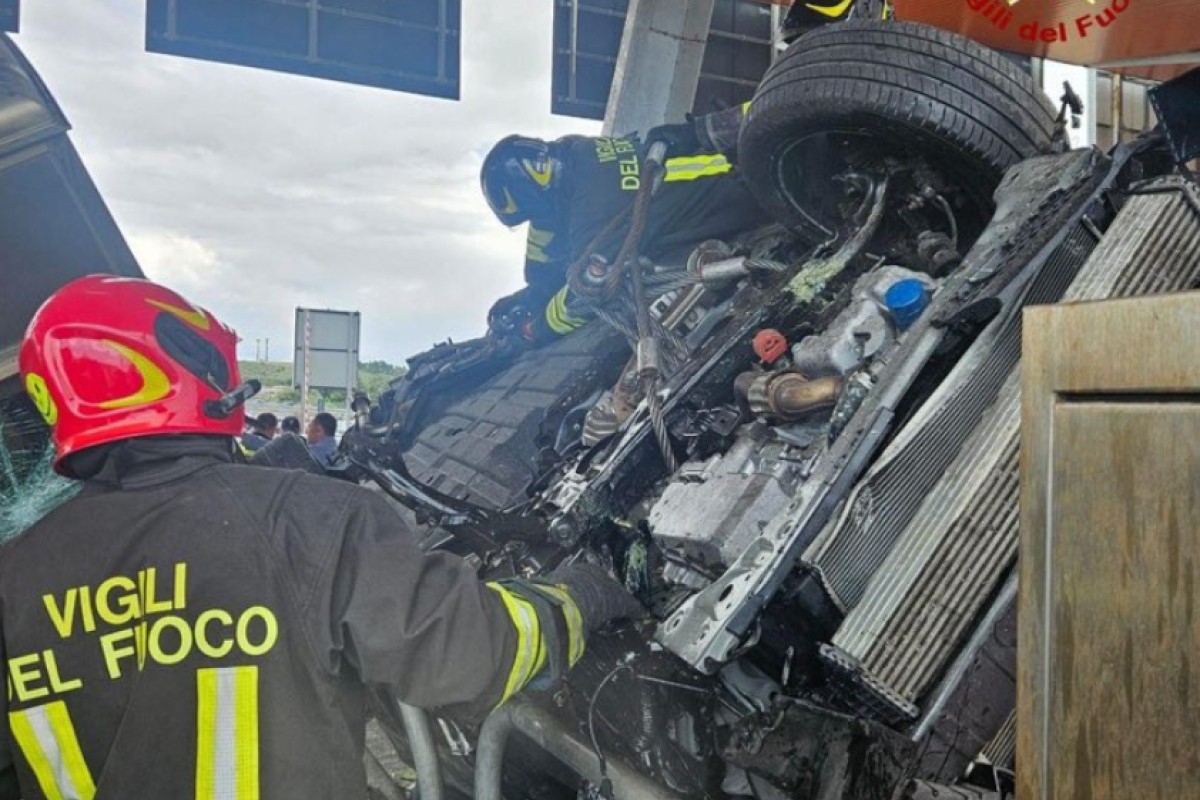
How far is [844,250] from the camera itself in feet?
8.60

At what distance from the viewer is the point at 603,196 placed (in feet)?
12.5

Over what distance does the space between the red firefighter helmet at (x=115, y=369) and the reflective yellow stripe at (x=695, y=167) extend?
2.34 meters

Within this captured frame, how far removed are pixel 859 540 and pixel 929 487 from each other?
0.16 meters

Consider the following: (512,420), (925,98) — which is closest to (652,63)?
(512,420)

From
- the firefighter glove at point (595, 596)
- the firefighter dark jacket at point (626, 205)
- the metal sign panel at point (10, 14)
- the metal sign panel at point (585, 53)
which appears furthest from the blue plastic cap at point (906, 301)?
the metal sign panel at point (585, 53)

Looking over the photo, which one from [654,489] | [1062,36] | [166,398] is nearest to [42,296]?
[166,398]

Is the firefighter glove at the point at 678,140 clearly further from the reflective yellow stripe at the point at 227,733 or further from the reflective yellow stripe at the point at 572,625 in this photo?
the reflective yellow stripe at the point at 227,733

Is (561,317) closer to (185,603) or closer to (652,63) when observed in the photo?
(185,603)

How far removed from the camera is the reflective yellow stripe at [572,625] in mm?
1737

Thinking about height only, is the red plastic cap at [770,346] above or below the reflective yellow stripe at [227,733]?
above

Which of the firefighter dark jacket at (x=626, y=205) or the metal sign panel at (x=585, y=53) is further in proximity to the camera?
the metal sign panel at (x=585, y=53)

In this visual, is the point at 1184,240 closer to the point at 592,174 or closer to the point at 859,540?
the point at 859,540

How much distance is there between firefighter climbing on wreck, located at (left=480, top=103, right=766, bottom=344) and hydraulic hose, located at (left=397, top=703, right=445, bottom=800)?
75.4 inches

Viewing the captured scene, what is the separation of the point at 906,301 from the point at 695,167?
162 cm
